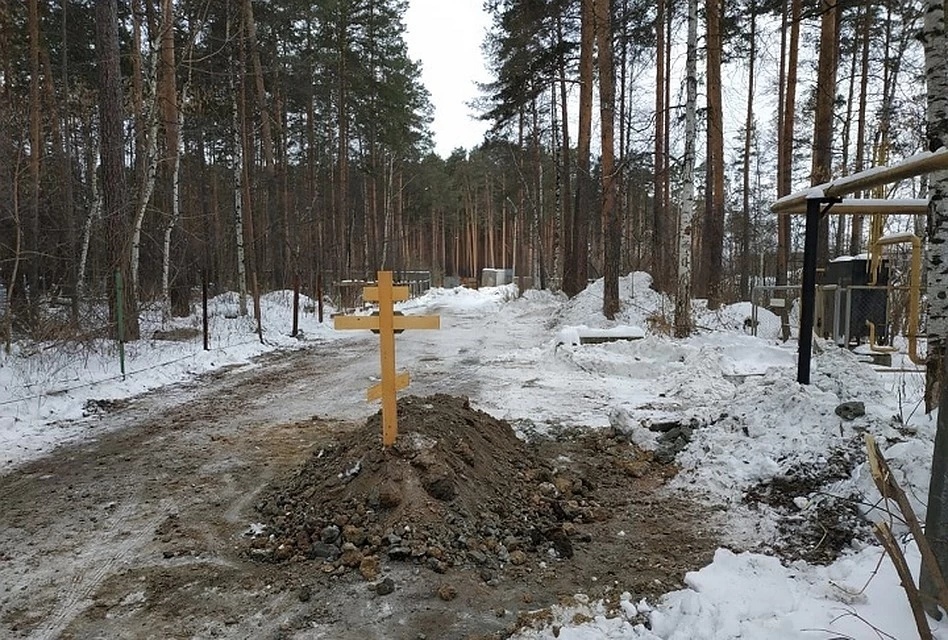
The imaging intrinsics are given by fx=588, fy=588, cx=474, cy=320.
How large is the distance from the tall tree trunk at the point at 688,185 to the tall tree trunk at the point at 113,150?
35.5 ft

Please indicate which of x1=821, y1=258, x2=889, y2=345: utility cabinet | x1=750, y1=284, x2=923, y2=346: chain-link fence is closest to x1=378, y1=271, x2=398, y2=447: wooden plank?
x1=750, y1=284, x2=923, y2=346: chain-link fence

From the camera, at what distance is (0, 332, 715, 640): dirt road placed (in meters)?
2.96

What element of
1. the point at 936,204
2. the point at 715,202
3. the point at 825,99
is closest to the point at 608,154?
the point at 715,202

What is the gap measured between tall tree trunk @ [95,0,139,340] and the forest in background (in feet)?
0.12

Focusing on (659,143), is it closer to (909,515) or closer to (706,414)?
(706,414)

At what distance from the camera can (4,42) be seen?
15883 millimetres

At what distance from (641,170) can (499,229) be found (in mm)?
34999

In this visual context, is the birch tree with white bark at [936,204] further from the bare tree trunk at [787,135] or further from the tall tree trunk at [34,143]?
the tall tree trunk at [34,143]

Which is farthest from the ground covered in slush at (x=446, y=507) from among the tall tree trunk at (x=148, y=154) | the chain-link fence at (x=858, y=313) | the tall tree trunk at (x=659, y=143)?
the tall tree trunk at (x=659, y=143)

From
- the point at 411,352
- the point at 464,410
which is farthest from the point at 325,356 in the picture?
the point at 464,410

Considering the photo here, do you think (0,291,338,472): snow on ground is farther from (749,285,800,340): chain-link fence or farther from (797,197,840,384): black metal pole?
(749,285,800,340): chain-link fence

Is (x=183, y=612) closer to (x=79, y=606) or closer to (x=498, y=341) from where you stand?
(x=79, y=606)

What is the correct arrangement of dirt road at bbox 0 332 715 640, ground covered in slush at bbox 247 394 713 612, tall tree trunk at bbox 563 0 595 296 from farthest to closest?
1. tall tree trunk at bbox 563 0 595 296
2. ground covered in slush at bbox 247 394 713 612
3. dirt road at bbox 0 332 715 640

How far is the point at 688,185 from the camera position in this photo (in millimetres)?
12023
